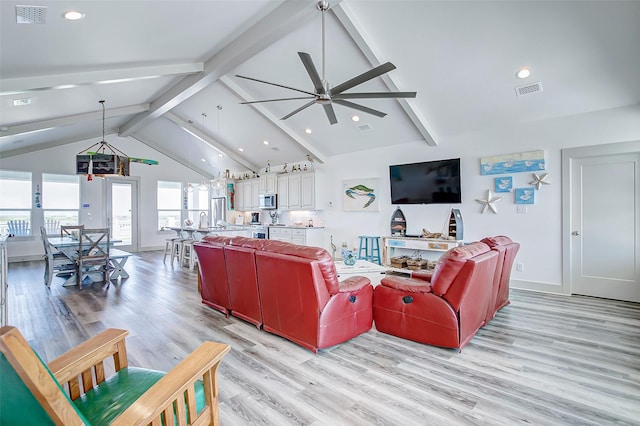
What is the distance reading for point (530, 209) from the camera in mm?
4875

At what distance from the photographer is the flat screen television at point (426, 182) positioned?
5551 mm

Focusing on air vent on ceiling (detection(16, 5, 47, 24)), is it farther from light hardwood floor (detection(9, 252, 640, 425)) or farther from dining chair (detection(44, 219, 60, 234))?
dining chair (detection(44, 219, 60, 234))

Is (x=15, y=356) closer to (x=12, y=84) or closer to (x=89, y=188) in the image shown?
(x=12, y=84)

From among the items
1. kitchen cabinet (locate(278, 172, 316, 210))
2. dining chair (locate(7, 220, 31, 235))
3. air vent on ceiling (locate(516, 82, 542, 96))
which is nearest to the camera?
air vent on ceiling (locate(516, 82, 542, 96))

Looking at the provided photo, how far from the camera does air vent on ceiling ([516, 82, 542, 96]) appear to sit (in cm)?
416

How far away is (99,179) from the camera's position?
895 centimetres

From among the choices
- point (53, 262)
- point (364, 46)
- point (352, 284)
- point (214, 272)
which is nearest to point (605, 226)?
point (352, 284)

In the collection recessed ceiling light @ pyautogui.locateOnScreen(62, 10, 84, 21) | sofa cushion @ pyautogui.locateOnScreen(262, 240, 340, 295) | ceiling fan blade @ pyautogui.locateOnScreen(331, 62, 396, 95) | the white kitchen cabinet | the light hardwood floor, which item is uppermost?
recessed ceiling light @ pyautogui.locateOnScreen(62, 10, 84, 21)

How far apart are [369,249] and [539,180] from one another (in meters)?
3.39

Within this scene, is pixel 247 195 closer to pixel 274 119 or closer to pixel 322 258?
pixel 274 119

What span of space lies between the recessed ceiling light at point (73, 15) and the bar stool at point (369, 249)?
564 cm

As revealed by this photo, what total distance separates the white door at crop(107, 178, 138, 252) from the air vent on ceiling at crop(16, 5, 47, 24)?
733cm

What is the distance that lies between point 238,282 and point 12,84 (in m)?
3.81

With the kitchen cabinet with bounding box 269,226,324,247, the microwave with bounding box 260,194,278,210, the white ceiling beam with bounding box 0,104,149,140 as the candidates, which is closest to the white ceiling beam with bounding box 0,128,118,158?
the white ceiling beam with bounding box 0,104,149,140
